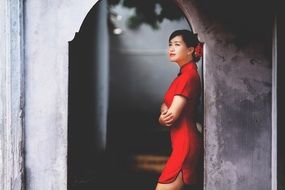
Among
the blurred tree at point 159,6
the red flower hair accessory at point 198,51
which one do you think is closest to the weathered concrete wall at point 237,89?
the red flower hair accessory at point 198,51

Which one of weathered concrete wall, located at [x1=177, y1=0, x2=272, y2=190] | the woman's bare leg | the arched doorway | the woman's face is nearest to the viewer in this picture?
weathered concrete wall, located at [x1=177, y1=0, x2=272, y2=190]

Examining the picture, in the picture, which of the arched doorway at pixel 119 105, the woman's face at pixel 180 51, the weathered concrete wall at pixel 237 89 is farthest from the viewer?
the arched doorway at pixel 119 105

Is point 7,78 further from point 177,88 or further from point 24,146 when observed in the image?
point 177,88

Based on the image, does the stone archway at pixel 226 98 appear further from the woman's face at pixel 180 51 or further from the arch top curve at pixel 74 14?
the woman's face at pixel 180 51

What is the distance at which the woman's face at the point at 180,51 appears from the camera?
5070 mm

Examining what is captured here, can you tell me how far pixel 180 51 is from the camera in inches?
199

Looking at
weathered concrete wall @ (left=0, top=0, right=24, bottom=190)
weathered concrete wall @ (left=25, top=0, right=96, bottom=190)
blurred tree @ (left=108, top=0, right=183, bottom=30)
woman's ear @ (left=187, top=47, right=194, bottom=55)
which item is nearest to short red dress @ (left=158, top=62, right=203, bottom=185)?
woman's ear @ (left=187, top=47, right=194, bottom=55)

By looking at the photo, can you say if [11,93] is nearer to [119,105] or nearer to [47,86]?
[47,86]

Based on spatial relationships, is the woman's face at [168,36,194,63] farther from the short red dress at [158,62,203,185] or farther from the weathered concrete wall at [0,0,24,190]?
the weathered concrete wall at [0,0,24,190]

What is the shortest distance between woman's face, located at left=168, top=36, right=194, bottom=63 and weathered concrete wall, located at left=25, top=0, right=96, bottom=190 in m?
1.13

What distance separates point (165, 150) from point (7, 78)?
5.94 metres

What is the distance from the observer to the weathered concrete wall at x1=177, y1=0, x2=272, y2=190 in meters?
4.72

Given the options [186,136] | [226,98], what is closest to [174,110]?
[186,136]

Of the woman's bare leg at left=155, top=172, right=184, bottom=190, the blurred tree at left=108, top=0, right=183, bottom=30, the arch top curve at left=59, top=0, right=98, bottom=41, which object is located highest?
the blurred tree at left=108, top=0, right=183, bottom=30
